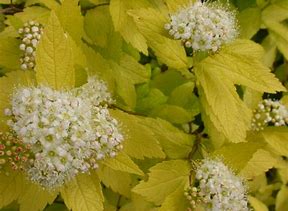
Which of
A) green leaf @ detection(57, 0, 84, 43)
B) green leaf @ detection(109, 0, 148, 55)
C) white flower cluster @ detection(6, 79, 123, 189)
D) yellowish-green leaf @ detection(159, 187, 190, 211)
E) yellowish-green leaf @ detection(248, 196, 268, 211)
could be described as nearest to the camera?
white flower cluster @ detection(6, 79, 123, 189)

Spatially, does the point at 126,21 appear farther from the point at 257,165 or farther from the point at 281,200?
the point at 281,200

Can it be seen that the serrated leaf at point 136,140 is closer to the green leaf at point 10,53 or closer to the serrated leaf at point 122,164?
the serrated leaf at point 122,164

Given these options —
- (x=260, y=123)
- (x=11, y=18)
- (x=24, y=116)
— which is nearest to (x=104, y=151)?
(x=24, y=116)

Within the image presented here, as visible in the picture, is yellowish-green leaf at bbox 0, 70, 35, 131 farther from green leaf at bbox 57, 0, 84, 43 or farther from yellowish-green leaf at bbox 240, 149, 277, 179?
yellowish-green leaf at bbox 240, 149, 277, 179

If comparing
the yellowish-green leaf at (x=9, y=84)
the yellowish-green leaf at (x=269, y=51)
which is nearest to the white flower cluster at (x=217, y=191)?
the yellowish-green leaf at (x=9, y=84)

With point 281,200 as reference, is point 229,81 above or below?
above

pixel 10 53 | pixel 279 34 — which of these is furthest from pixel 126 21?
pixel 279 34

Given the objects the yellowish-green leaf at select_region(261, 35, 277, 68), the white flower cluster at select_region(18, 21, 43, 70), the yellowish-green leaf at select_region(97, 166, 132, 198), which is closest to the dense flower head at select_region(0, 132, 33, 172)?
the white flower cluster at select_region(18, 21, 43, 70)
